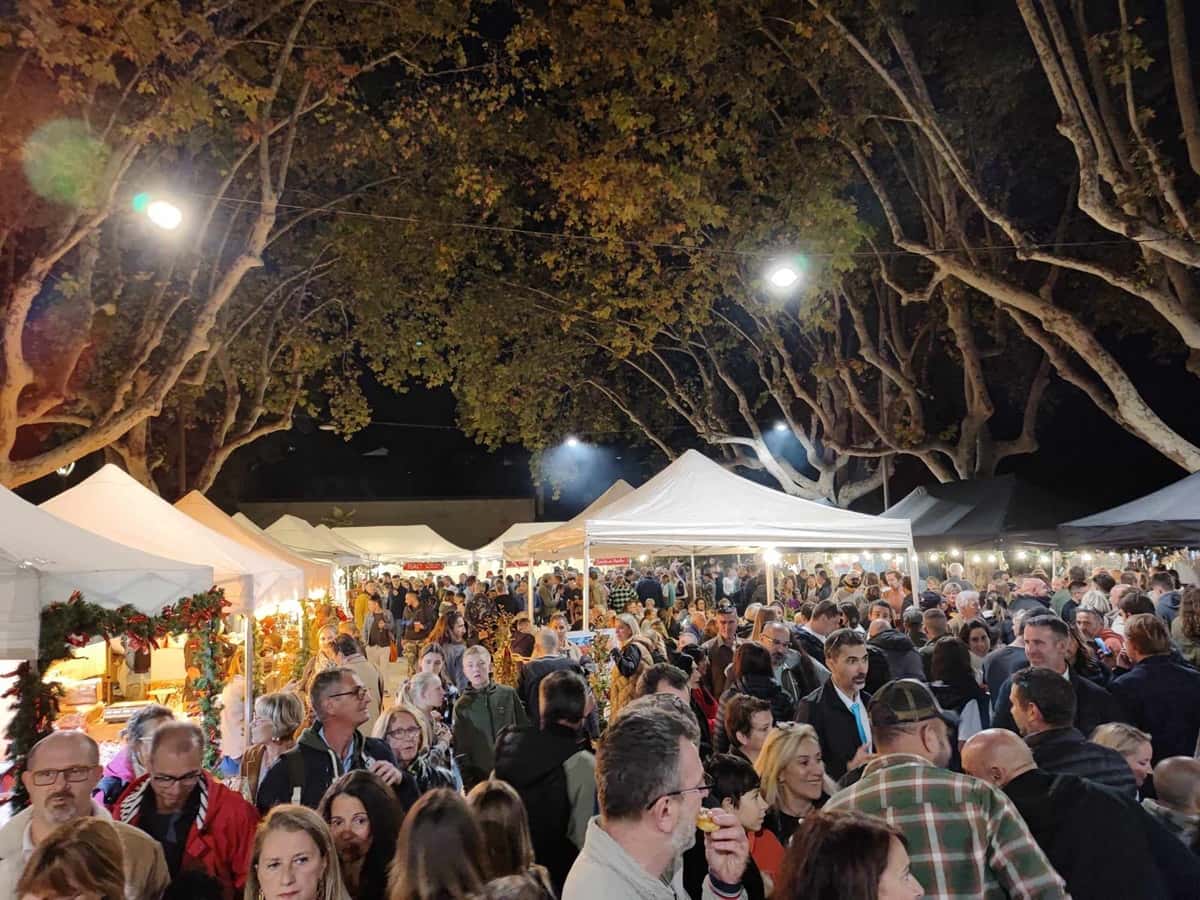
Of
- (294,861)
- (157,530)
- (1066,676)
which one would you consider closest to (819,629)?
(1066,676)

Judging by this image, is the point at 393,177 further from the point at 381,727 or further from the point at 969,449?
the point at 381,727

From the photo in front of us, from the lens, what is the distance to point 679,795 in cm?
229

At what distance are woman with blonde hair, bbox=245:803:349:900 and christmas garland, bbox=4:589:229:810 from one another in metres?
2.12

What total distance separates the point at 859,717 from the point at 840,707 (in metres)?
0.16

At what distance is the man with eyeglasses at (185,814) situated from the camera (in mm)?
3639

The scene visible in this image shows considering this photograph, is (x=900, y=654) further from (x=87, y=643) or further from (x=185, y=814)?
(x=87, y=643)

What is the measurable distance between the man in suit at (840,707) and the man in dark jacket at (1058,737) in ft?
4.66

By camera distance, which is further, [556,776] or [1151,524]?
[1151,524]

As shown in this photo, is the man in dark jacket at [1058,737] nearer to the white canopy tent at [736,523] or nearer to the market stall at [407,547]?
the white canopy tent at [736,523]

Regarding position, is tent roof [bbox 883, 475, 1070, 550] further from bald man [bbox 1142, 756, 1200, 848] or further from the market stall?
the market stall

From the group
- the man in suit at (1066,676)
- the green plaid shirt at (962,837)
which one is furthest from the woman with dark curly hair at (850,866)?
the man in suit at (1066,676)

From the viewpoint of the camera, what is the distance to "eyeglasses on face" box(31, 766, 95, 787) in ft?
11.4

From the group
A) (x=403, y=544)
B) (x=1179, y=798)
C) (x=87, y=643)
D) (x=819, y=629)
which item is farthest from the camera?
(x=403, y=544)

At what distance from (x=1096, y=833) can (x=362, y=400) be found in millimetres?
22054
